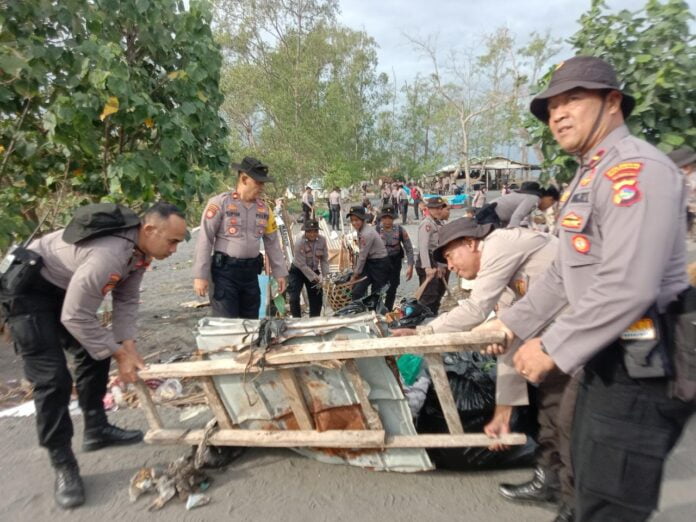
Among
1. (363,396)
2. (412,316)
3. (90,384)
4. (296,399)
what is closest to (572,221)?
(363,396)

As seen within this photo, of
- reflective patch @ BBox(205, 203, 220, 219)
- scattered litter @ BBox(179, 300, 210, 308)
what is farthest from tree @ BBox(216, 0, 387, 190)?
reflective patch @ BBox(205, 203, 220, 219)

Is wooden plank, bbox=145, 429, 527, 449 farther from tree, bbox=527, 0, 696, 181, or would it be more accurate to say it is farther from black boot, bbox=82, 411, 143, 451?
tree, bbox=527, 0, 696, 181

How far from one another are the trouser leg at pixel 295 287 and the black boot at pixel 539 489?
14.4 ft

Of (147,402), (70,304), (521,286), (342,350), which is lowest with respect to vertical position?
(147,402)

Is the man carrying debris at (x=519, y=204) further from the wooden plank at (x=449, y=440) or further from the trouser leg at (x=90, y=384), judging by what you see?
the trouser leg at (x=90, y=384)

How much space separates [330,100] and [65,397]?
13.5 m

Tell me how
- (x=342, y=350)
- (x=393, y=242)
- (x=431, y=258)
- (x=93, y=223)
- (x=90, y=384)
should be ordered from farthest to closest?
(x=393, y=242)
(x=431, y=258)
(x=90, y=384)
(x=93, y=223)
(x=342, y=350)

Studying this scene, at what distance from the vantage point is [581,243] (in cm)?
145

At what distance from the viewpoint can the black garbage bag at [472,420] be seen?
2.49 m

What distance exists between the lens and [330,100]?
1455cm

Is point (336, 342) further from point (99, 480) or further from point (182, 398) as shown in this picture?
point (182, 398)

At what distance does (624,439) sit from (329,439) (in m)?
1.45

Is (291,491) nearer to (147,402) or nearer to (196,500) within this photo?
(196,500)

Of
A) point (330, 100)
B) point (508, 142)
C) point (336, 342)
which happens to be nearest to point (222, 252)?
point (336, 342)
